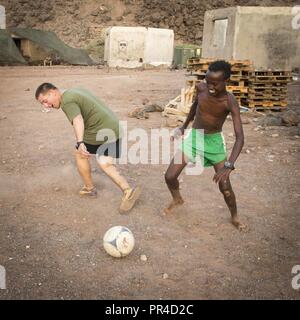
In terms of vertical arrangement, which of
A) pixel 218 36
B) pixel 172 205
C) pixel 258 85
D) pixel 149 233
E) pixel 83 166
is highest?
pixel 218 36

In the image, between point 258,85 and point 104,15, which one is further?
point 104,15

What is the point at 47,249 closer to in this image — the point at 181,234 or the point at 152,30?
the point at 181,234

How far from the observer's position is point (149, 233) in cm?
387

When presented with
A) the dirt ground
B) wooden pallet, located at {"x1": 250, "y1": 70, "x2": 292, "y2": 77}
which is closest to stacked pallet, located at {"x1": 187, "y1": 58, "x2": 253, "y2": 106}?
wooden pallet, located at {"x1": 250, "y1": 70, "x2": 292, "y2": 77}

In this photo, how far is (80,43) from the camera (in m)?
37.9

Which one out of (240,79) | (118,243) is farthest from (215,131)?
(240,79)

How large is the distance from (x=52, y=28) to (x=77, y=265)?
39.8 metres

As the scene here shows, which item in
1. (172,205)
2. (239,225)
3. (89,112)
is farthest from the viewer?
(172,205)

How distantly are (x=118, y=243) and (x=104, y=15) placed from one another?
134ft

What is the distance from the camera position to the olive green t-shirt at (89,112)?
383 centimetres

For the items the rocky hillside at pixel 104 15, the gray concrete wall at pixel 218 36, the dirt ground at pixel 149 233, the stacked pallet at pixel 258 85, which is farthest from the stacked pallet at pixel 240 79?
the rocky hillside at pixel 104 15

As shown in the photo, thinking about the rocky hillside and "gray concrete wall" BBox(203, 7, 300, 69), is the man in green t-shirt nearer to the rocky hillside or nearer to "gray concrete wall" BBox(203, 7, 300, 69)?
"gray concrete wall" BBox(203, 7, 300, 69)

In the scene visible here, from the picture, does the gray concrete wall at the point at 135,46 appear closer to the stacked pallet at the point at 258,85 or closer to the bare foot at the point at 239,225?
the stacked pallet at the point at 258,85

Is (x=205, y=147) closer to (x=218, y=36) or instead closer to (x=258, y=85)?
(x=258, y=85)
